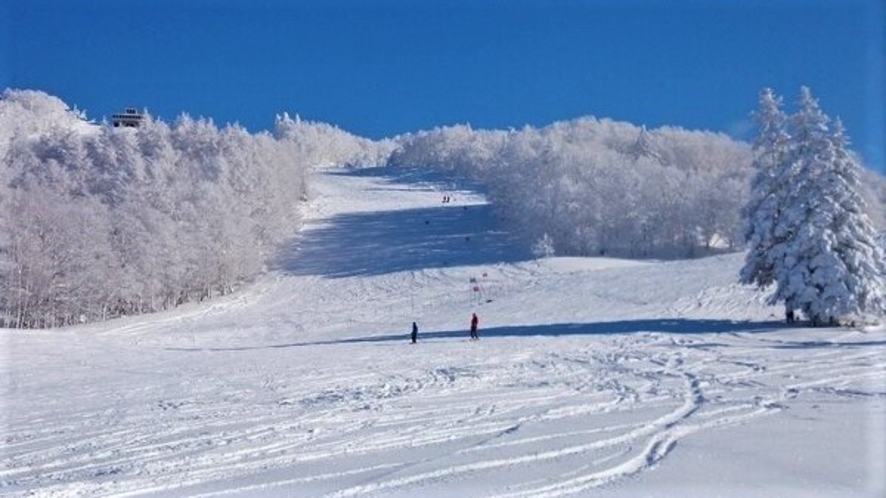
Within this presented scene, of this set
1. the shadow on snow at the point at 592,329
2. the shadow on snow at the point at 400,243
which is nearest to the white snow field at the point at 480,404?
the shadow on snow at the point at 592,329

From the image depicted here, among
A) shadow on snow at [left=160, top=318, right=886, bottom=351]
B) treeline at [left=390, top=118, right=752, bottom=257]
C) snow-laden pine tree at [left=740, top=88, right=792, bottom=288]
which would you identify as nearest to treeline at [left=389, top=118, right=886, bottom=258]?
treeline at [left=390, top=118, right=752, bottom=257]

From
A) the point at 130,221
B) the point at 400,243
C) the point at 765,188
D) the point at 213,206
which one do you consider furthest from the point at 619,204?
the point at 765,188

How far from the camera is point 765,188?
34438mm

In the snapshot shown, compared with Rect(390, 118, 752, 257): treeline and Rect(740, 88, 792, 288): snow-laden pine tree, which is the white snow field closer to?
Rect(740, 88, 792, 288): snow-laden pine tree

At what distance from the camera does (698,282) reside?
4538 centimetres

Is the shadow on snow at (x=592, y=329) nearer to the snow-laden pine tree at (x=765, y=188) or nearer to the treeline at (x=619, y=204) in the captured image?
the snow-laden pine tree at (x=765, y=188)

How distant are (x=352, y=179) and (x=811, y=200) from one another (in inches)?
5284

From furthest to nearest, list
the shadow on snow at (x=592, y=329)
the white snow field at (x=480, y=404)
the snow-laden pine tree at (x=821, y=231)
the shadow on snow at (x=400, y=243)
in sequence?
the shadow on snow at (x=400, y=243)
the shadow on snow at (x=592, y=329)
the snow-laden pine tree at (x=821, y=231)
the white snow field at (x=480, y=404)

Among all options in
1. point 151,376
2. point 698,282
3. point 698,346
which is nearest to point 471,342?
point 698,346

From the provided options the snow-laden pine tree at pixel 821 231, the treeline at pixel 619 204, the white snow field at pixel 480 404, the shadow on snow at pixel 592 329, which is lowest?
the white snow field at pixel 480 404

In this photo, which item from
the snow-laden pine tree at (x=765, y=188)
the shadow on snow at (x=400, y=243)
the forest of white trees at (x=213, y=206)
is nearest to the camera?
the snow-laden pine tree at (x=765, y=188)

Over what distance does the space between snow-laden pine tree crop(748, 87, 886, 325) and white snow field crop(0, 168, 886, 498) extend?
1.54 metres

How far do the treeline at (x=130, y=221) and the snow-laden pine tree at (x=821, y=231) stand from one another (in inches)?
1656

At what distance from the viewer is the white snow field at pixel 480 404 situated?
430 inches
